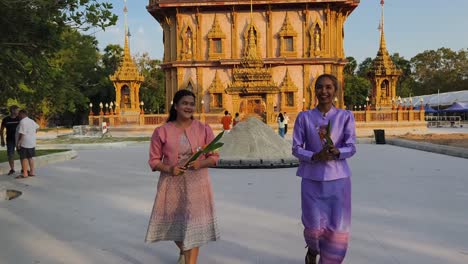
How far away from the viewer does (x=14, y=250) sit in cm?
489

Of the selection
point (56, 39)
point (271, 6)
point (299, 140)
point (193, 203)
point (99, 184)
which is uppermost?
point (271, 6)

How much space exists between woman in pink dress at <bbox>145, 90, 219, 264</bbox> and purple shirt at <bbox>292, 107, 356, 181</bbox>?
0.74 m

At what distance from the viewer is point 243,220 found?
20.1ft

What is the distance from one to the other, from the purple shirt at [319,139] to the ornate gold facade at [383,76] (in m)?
36.4

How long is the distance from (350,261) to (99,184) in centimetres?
662

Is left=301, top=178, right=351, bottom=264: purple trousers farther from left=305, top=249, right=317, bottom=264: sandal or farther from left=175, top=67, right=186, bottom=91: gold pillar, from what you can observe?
left=175, top=67, right=186, bottom=91: gold pillar

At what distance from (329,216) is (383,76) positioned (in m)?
37.4

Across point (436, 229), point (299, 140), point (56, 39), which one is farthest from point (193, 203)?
point (56, 39)

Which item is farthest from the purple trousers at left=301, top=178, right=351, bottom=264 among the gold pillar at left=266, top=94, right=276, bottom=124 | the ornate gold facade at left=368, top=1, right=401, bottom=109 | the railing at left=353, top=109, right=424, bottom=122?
the ornate gold facade at left=368, top=1, right=401, bottom=109

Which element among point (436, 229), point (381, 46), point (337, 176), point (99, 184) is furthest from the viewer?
point (381, 46)

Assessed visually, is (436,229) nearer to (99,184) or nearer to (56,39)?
(56,39)

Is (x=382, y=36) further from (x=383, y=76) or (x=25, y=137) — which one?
(x=25, y=137)

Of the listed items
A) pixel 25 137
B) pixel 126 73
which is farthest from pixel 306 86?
pixel 25 137

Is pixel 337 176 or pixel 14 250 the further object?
pixel 14 250
